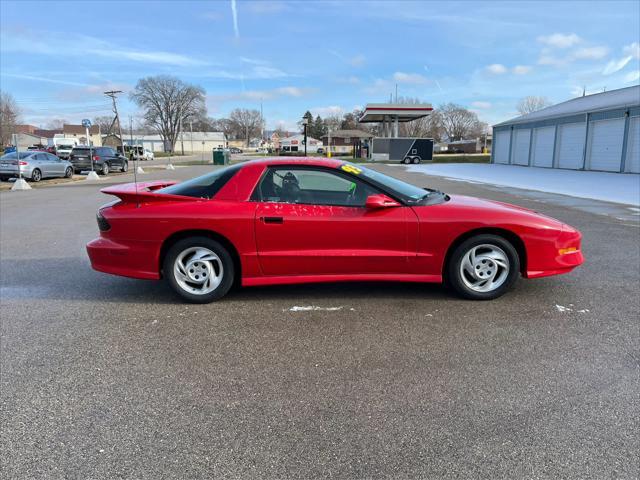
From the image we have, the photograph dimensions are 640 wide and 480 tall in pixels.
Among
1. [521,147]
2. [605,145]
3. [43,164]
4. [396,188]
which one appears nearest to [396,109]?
[521,147]

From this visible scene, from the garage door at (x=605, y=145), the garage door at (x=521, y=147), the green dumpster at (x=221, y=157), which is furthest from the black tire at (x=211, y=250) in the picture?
the green dumpster at (x=221, y=157)

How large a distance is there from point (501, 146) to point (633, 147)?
55.2ft

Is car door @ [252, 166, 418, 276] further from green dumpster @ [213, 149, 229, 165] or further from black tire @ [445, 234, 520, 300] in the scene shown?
green dumpster @ [213, 149, 229, 165]

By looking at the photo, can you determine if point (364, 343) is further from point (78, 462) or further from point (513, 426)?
point (78, 462)

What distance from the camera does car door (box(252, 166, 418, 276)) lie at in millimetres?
4426

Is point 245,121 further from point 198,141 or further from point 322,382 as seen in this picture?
point 322,382

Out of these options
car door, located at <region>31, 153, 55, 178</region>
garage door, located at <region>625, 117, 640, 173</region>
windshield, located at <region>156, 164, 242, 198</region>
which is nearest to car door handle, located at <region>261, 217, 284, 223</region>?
windshield, located at <region>156, 164, 242, 198</region>

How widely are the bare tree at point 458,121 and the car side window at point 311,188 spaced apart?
386ft

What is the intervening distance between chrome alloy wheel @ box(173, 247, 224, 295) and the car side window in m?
0.78

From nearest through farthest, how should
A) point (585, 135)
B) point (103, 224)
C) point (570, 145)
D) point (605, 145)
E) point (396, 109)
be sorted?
point (103, 224) → point (605, 145) → point (585, 135) → point (570, 145) → point (396, 109)

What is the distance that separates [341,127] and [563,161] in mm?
109571

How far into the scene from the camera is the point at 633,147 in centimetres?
2547

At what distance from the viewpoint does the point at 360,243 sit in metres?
4.45

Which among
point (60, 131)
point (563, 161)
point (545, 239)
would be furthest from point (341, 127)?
point (545, 239)
